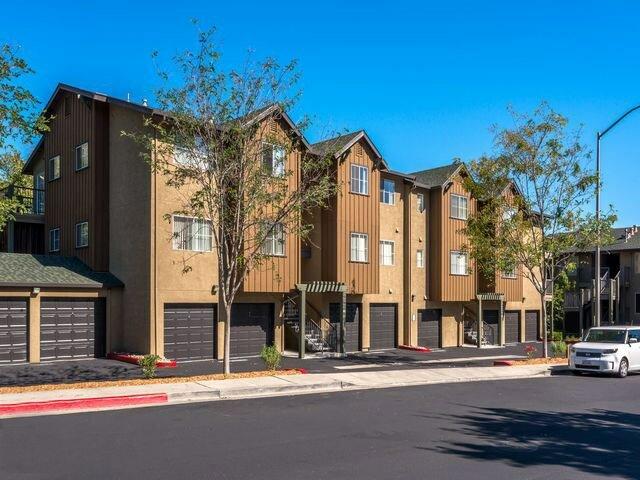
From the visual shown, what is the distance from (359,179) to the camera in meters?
29.2

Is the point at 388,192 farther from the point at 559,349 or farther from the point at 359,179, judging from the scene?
the point at 559,349

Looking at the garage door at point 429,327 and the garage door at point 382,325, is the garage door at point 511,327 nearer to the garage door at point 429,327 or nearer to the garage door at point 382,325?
the garage door at point 429,327

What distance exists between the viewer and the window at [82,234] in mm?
25989

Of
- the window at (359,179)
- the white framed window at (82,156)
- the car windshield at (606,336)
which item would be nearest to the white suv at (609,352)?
the car windshield at (606,336)

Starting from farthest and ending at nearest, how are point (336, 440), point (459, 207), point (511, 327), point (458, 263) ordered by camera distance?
1. point (511, 327)
2. point (459, 207)
3. point (458, 263)
4. point (336, 440)

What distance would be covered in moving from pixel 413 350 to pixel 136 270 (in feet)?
46.0

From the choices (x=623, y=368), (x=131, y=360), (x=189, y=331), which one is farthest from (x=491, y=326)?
(x=131, y=360)

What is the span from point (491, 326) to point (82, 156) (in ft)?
77.0

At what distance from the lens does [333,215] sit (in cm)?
2806

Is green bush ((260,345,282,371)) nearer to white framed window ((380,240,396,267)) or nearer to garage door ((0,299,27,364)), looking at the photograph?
garage door ((0,299,27,364))

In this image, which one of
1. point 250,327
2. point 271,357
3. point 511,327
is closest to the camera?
point 271,357

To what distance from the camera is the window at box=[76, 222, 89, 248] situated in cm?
2599

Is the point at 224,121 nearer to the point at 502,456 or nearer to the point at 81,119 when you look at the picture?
the point at 81,119

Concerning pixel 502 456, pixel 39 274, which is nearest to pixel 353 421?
pixel 502 456
